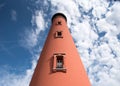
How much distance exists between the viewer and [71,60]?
12.2m

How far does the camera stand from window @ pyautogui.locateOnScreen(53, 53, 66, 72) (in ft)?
37.4

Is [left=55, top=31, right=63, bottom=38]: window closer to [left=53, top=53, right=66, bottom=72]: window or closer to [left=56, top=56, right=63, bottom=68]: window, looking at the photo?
[left=53, top=53, right=66, bottom=72]: window

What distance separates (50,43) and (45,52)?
2.69ft

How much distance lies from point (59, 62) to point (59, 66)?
0.37m

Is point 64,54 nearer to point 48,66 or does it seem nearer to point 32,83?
point 48,66

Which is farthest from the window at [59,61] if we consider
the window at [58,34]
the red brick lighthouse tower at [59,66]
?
A: the window at [58,34]

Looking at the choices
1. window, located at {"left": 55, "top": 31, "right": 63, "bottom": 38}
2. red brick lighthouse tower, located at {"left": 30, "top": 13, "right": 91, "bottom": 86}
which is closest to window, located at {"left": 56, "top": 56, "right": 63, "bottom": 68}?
red brick lighthouse tower, located at {"left": 30, "top": 13, "right": 91, "bottom": 86}

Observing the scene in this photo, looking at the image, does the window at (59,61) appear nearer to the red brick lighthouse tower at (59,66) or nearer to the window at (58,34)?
the red brick lighthouse tower at (59,66)

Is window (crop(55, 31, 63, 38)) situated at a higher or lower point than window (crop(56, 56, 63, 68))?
higher

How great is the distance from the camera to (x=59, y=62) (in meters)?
12.3

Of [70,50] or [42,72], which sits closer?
[42,72]

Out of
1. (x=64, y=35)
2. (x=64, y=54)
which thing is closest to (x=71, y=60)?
(x=64, y=54)

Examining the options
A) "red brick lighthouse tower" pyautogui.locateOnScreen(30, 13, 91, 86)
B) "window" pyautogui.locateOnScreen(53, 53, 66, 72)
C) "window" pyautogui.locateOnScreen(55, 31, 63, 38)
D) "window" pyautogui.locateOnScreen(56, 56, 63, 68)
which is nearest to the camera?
"red brick lighthouse tower" pyautogui.locateOnScreen(30, 13, 91, 86)

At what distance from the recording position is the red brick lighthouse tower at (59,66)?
10969 mm
